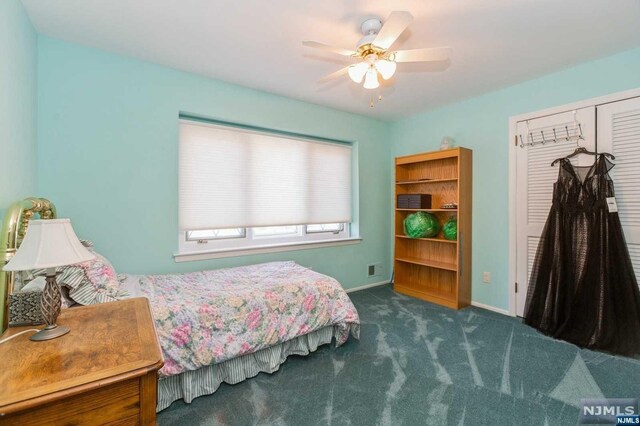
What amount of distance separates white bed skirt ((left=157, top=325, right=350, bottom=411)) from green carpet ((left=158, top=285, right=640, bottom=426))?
0.05m

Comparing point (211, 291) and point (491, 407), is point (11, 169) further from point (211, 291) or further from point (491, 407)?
point (491, 407)

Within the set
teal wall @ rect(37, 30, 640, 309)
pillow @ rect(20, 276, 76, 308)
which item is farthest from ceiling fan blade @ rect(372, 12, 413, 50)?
pillow @ rect(20, 276, 76, 308)

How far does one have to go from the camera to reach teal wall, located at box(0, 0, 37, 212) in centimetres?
160

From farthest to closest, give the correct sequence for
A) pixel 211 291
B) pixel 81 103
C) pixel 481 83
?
pixel 481 83
pixel 81 103
pixel 211 291

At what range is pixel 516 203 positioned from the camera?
311cm

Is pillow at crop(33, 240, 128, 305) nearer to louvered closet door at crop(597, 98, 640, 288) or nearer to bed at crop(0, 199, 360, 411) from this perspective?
bed at crop(0, 199, 360, 411)

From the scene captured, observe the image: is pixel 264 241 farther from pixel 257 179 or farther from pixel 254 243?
pixel 257 179

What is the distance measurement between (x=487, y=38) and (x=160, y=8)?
2.31 meters

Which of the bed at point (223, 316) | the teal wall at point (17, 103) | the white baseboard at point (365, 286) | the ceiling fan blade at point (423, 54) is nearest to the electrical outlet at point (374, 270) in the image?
the white baseboard at point (365, 286)

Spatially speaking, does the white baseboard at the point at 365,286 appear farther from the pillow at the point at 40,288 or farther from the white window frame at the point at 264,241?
the pillow at the point at 40,288

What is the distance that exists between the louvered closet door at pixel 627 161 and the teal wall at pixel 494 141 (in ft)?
0.97

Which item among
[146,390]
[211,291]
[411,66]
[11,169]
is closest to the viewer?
[146,390]

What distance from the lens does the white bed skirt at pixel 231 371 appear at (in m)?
1.80

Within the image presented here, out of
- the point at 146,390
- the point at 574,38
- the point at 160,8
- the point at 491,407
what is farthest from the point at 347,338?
the point at 574,38
